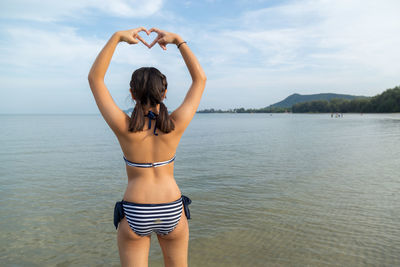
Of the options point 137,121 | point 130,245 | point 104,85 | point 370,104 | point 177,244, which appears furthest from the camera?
point 370,104

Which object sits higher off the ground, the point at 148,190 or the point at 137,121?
the point at 137,121

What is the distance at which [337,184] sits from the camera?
29.6 feet

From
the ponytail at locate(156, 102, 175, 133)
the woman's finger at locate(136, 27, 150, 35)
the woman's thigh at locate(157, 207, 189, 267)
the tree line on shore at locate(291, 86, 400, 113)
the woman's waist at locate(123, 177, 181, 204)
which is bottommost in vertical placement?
the woman's thigh at locate(157, 207, 189, 267)

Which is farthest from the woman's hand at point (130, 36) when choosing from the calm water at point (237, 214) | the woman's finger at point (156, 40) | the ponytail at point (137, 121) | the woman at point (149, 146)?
the calm water at point (237, 214)

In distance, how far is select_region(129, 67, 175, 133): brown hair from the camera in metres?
2.05

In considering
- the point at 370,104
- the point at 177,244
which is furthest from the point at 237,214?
the point at 370,104

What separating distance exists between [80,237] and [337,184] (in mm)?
7347

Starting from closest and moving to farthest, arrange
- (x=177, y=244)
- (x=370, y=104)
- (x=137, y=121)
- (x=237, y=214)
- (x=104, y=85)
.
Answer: (x=137, y=121) < (x=104, y=85) < (x=177, y=244) < (x=237, y=214) < (x=370, y=104)

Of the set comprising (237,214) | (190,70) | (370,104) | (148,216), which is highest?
(370,104)

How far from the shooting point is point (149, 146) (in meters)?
2.12

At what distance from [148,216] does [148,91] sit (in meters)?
0.92

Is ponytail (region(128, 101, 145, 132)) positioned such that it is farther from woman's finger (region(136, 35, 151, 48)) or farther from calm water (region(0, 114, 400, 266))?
calm water (region(0, 114, 400, 266))

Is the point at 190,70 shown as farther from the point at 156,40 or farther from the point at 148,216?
the point at 148,216

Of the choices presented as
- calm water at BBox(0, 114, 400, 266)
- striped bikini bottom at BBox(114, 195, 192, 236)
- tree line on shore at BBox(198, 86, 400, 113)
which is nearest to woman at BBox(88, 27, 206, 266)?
striped bikini bottom at BBox(114, 195, 192, 236)
